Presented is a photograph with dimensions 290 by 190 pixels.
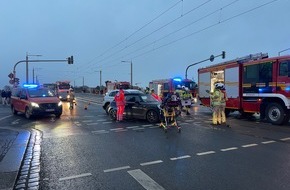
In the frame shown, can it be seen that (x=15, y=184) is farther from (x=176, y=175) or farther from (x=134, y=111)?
(x=134, y=111)

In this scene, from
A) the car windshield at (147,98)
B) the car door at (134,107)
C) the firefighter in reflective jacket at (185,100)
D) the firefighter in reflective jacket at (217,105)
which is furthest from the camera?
the firefighter in reflective jacket at (185,100)

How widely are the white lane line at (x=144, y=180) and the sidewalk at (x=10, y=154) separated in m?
2.11

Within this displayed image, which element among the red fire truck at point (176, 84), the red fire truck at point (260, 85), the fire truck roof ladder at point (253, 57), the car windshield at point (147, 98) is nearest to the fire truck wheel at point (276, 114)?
the red fire truck at point (260, 85)

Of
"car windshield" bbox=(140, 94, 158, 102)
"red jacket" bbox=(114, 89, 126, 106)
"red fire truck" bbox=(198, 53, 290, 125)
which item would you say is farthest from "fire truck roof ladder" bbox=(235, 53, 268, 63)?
"red jacket" bbox=(114, 89, 126, 106)

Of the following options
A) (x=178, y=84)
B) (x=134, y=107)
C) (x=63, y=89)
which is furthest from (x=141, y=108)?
(x=63, y=89)

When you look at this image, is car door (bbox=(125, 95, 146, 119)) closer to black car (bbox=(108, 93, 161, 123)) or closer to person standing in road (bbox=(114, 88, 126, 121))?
black car (bbox=(108, 93, 161, 123))

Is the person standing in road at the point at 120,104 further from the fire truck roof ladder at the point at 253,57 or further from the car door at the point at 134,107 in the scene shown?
the fire truck roof ladder at the point at 253,57

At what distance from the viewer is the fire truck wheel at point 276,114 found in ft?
49.4

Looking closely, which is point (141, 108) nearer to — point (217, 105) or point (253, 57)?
point (217, 105)

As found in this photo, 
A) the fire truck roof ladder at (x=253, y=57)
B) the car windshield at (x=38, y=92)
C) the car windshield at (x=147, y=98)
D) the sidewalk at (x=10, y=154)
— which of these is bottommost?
the sidewalk at (x=10, y=154)

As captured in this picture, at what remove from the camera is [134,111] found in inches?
682

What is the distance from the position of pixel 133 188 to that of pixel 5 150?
15.4ft

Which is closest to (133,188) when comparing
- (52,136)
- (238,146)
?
(238,146)

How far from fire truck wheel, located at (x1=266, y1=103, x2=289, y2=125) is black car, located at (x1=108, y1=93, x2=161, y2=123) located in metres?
4.75
